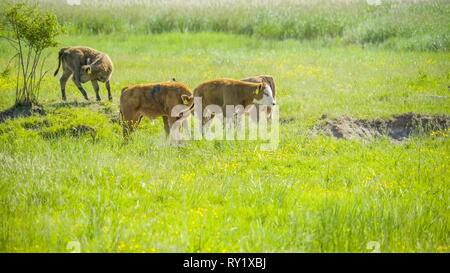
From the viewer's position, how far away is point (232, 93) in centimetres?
943

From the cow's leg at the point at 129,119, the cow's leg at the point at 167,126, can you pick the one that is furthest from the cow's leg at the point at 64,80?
the cow's leg at the point at 167,126

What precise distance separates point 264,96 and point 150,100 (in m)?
2.44

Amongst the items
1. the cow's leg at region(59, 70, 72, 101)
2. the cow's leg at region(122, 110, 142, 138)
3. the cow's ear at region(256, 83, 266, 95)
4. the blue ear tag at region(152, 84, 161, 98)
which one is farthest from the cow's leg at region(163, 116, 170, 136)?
the cow's leg at region(59, 70, 72, 101)

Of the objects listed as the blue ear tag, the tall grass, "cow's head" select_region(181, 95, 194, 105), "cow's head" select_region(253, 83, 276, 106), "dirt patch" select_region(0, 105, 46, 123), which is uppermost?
the tall grass

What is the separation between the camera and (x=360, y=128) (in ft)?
32.3

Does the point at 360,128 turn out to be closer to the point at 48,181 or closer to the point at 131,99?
the point at 131,99

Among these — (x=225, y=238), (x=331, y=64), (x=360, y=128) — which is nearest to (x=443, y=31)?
(x=331, y=64)

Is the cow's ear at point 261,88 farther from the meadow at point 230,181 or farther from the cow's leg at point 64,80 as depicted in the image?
the cow's leg at point 64,80

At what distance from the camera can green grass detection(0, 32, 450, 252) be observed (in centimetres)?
422

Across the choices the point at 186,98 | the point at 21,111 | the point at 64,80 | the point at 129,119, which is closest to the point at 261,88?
the point at 186,98

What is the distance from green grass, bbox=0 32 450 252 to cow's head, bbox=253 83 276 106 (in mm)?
721

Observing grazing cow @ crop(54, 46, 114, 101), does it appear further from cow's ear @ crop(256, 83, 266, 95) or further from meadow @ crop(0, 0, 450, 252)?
cow's ear @ crop(256, 83, 266, 95)

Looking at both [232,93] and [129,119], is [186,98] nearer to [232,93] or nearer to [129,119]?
[129,119]
